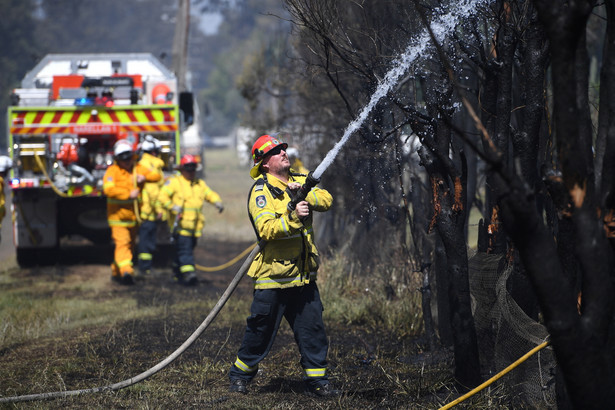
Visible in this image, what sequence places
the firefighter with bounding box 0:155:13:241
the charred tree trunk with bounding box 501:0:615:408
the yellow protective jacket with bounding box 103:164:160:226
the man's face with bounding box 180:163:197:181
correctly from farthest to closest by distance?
the man's face with bounding box 180:163:197:181
the yellow protective jacket with bounding box 103:164:160:226
the firefighter with bounding box 0:155:13:241
the charred tree trunk with bounding box 501:0:615:408

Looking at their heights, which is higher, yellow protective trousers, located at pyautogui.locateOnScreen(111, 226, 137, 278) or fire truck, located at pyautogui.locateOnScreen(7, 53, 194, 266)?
fire truck, located at pyautogui.locateOnScreen(7, 53, 194, 266)

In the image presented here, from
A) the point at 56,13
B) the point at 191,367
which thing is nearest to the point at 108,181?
the point at 191,367

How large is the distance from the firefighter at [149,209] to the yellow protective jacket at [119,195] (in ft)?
1.35

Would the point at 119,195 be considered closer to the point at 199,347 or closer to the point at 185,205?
the point at 185,205

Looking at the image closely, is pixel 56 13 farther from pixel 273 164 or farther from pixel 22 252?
pixel 273 164

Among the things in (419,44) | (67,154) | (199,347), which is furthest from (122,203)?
(419,44)

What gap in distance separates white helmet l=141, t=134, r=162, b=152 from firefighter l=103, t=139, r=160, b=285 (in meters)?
0.61

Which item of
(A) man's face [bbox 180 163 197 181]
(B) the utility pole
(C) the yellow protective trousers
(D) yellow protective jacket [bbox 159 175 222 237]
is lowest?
(C) the yellow protective trousers

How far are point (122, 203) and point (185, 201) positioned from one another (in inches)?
31.2

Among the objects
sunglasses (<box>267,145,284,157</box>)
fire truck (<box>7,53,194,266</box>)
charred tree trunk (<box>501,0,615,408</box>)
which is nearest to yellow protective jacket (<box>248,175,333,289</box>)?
sunglasses (<box>267,145,284,157</box>)

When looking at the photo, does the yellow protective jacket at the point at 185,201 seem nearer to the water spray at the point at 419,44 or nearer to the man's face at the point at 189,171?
the man's face at the point at 189,171

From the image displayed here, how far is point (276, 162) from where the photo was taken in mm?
5285

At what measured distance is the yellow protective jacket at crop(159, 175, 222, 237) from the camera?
408 inches

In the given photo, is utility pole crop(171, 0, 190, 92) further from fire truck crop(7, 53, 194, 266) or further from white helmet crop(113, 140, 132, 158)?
white helmet crop(113, 140, 132, 158)
